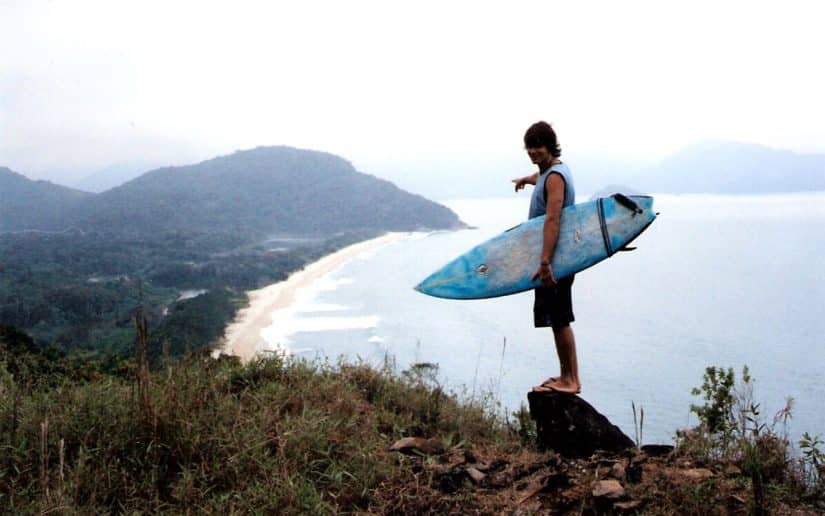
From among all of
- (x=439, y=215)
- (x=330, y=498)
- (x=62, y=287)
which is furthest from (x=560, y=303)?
(x=439, y=215)

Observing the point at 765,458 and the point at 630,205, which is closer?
the point at 765,458

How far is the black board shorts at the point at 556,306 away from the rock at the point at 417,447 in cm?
105

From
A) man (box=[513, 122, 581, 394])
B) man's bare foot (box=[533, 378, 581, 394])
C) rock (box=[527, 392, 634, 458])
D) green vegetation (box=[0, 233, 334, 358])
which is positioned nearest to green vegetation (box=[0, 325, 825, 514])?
rock (box=[527, 392, 634, 458])

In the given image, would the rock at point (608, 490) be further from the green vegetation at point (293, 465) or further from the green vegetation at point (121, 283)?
the green vegetation at point (121, 283)

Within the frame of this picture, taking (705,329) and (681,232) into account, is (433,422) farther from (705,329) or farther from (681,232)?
(681,232)

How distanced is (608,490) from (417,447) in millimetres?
1238

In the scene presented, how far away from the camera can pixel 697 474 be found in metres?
3.56

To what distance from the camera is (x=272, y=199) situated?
344 ft

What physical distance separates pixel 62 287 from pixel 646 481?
45.7m

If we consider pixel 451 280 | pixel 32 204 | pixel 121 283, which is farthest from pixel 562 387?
pixel 32 204

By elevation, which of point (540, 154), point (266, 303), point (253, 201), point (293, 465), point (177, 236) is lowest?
point (266, 303)

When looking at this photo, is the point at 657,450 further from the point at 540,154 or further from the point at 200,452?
the point at 200,452

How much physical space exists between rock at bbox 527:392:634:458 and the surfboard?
84 centimetres

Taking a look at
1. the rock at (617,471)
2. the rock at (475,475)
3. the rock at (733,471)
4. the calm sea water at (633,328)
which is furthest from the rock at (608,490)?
the calm sea water at (633,328)
